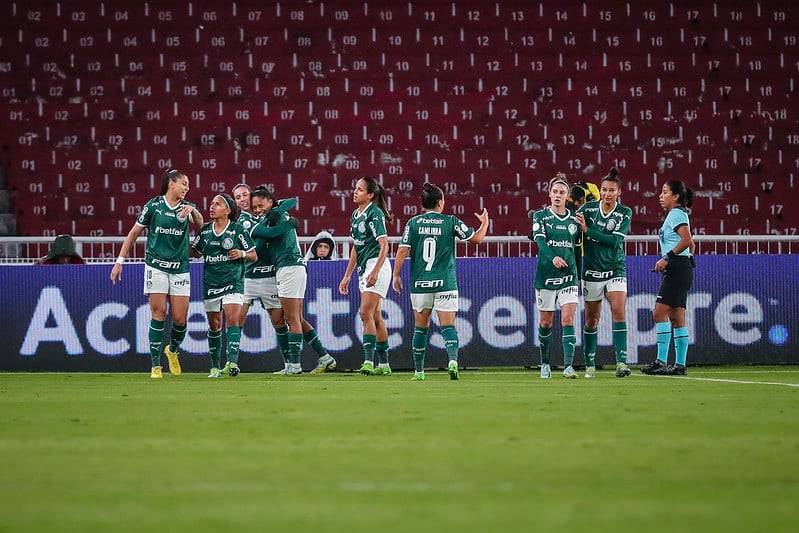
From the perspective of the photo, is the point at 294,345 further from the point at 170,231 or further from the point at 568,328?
the point at 568,328

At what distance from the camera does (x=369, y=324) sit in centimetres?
1342

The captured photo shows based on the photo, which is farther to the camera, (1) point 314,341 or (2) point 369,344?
(1) point 314,341

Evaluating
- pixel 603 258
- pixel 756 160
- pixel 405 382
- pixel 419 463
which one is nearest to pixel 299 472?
pixel 419 463

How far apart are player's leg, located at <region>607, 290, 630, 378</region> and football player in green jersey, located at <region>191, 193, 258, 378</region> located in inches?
144

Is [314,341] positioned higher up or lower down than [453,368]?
higher up

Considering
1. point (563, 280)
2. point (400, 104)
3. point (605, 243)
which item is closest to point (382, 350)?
point (563, 280)

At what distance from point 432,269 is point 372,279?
3.26 ft

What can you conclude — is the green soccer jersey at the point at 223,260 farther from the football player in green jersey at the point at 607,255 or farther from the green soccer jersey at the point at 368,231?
the football player in green jersey at the point at 607,255

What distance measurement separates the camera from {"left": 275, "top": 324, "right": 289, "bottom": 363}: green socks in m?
14.0

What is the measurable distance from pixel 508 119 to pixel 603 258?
1006 cm

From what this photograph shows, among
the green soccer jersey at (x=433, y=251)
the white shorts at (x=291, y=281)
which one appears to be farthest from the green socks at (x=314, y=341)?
the green soccer jersey at (x=433, y=251)

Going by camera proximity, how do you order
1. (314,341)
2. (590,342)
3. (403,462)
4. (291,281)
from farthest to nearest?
1. (314,341)
2. (291,281)
3. (590,342)
4. (403,462)

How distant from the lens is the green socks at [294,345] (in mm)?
13648

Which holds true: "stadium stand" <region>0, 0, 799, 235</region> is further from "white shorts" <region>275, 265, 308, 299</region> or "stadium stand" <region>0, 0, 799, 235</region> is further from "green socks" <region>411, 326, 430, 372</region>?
"green socks" <region>411, 326, 430, 372</region>
